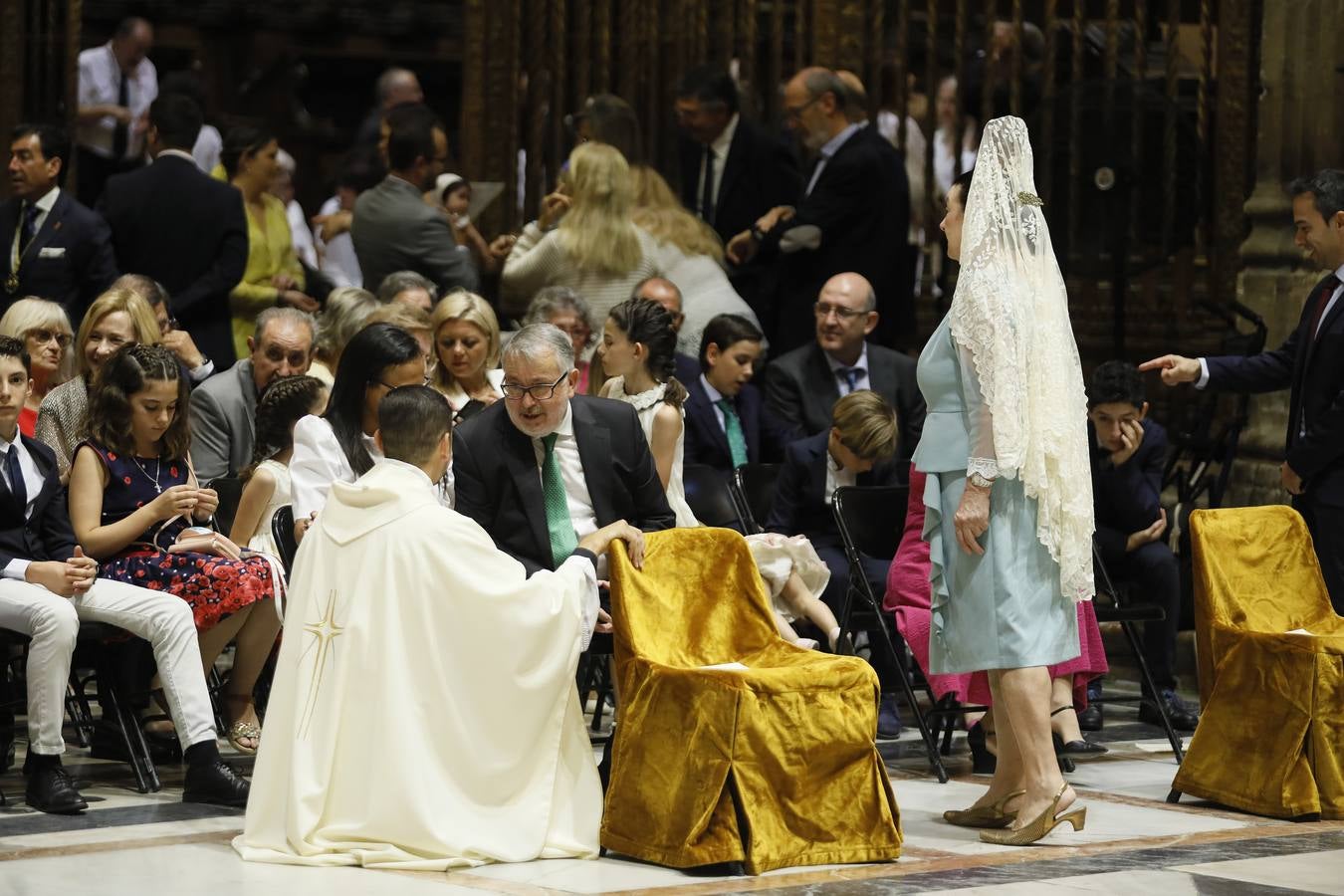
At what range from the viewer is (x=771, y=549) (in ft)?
22.9

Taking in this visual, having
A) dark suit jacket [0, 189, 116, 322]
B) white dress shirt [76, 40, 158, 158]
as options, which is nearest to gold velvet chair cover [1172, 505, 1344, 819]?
dark suit jacket [0, 189, 116, 322]

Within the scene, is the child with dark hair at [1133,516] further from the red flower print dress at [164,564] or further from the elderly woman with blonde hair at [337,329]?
the red flower print dress at [164,564]

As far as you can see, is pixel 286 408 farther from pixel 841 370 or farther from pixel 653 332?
pixel 841 370

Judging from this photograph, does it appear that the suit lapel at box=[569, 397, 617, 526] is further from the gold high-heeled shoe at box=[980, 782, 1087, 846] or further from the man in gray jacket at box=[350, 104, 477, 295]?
the man in gray jacket at box=[350, 104, 477, 295]

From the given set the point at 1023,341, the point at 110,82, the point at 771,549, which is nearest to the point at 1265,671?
the point at 1023,341

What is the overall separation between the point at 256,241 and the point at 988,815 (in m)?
4.66

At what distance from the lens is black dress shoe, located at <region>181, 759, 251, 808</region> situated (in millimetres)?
5867

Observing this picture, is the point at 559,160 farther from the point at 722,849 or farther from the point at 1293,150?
the point at 722,849

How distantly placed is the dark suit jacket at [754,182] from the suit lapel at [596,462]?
3.69m

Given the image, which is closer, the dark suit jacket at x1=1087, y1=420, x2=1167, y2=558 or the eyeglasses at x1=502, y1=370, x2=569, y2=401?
the eyeglasses at x1=502, y1=370, x2=569, y2=401

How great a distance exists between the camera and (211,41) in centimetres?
1323

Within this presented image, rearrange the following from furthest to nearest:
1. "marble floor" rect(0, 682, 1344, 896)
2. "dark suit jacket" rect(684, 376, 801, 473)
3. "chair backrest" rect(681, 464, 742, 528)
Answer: "dark suit jacket" rect(684, 376, 801, 473) → "chair backrest" rect(681, 464, 742, 528) → "marble floor" rect(0, 682, 1344, 896)

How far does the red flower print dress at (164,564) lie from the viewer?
628 centimetres

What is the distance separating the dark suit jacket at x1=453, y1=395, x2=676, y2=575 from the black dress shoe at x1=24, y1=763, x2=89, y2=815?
128cm
